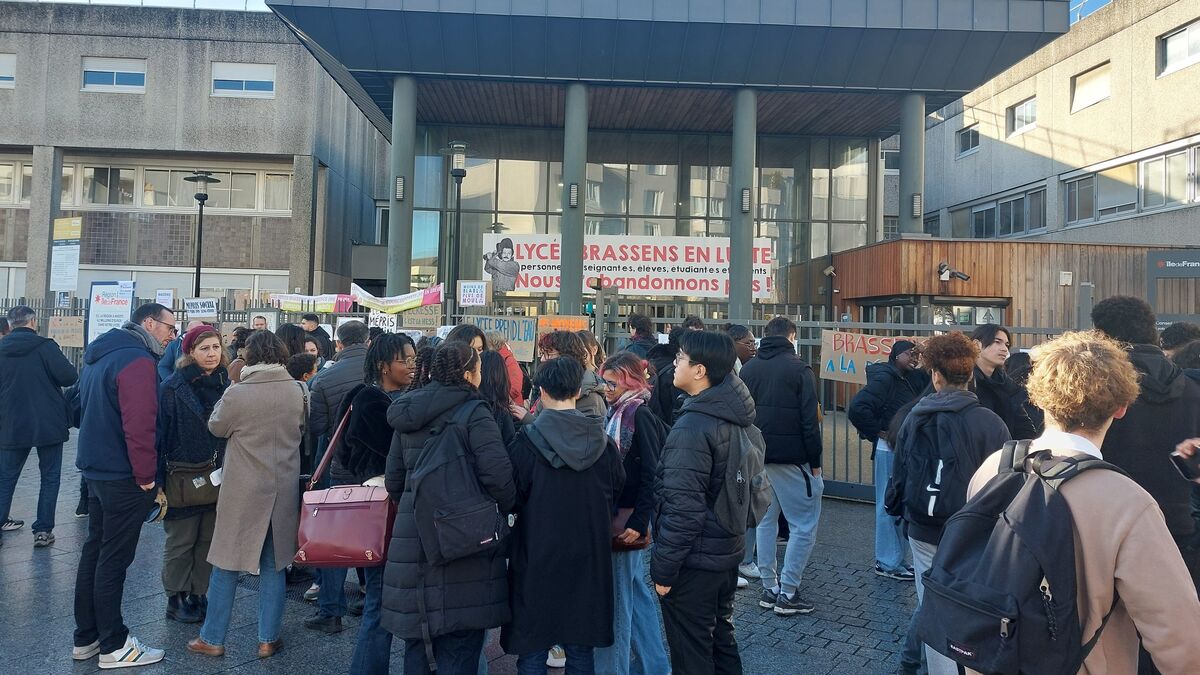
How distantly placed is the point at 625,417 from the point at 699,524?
3.39 ft

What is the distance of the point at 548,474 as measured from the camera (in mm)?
3451

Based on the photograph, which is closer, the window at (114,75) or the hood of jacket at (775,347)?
the hood of jacket at (775,347)

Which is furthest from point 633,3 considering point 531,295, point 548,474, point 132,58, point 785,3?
point 132,58

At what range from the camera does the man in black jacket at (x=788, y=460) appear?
5395 mm

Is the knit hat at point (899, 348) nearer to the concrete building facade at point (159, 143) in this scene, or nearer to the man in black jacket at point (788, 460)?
the man in black jacket at point (788, 460)

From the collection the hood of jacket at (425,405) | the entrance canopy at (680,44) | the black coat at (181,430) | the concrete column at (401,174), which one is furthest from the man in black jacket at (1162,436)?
the concrete column at (401,174)

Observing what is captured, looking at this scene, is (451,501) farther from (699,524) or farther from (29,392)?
(29,392)

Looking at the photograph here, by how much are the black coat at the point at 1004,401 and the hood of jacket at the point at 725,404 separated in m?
1.94

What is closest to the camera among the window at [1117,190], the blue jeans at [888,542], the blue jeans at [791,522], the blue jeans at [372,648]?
the blue jeans at [372,648]

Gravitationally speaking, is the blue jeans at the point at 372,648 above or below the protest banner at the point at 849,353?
below

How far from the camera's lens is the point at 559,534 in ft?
11.3

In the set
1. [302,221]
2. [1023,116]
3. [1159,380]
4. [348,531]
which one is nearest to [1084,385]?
[1159,380]

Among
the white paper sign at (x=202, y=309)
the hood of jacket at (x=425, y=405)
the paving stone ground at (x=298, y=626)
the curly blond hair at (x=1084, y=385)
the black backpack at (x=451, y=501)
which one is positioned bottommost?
the paving stone ground at (x=298, y=626)

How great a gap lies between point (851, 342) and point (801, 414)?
3020 mm
